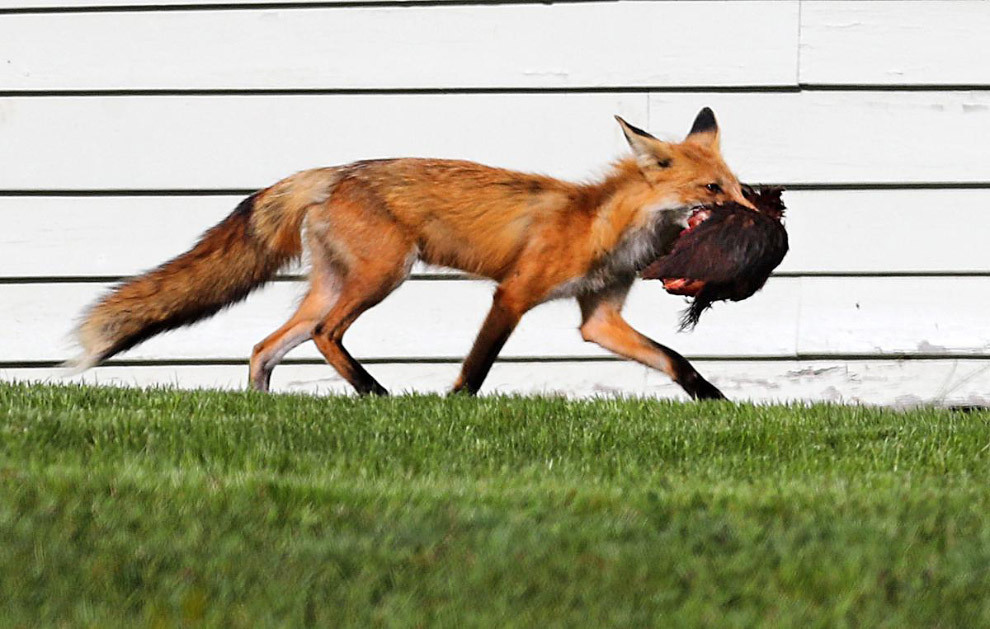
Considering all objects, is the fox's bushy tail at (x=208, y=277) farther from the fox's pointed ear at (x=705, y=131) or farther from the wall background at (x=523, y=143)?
the fox's pointed ear at (x=705, y=131)

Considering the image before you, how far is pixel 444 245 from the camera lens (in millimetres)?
4910

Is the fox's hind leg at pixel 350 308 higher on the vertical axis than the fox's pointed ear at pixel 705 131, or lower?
lower

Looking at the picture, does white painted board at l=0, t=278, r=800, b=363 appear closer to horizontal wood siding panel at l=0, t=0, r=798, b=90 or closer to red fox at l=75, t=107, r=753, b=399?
red fox at l=75, t=107, r=753, b=399

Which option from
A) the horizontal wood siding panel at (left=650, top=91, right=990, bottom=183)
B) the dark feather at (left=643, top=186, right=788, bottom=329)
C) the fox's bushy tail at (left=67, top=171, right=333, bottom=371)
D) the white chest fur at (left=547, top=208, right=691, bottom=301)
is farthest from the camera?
the horizontal wood siding panel at (left=650, top=91, right=990, bottom=183)

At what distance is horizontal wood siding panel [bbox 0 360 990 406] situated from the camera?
507 centimetres

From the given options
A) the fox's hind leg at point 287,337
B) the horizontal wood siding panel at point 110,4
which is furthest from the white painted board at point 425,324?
the horizontal wood siding panel at point 110,4

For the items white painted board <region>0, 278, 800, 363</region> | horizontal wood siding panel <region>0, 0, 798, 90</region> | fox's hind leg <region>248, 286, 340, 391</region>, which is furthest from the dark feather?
fox's hind leg <region>248, 286, 340, 391</region>

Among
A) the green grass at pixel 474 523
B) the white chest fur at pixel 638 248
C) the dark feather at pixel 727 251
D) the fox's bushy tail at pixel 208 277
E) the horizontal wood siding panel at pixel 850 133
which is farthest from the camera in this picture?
the horizontal wood siding panel at pixel 850 133

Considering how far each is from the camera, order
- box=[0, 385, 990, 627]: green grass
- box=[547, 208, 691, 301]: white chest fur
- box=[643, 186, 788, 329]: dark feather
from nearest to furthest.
Answer: box=[0, 385, 990, 627]: green grass, box=[643, 186, 788, 329]: dark feather, box=[547, 208, 691, 301]: white chest fur

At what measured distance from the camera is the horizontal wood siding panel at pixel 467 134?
5.03m

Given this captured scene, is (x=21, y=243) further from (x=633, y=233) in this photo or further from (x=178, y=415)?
(x=633, y=233)

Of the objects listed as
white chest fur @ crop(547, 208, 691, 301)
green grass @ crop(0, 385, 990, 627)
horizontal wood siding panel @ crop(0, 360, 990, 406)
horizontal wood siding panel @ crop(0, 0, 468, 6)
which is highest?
horizontal wood siding panel @ crop(0, 0, 468, 6)

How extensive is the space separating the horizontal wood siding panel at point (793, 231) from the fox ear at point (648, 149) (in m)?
0.60

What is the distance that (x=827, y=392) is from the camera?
5086mm
